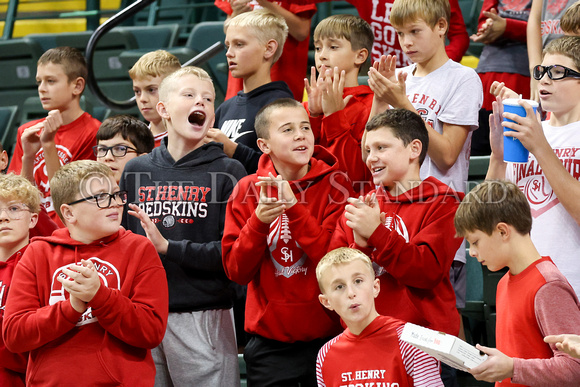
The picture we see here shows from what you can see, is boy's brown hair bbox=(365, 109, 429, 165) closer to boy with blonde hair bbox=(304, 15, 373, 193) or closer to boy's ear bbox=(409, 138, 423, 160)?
boy's ear bbox=(409, 138, 423, 160)

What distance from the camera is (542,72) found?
10.2 feet

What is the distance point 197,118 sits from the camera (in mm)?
3586

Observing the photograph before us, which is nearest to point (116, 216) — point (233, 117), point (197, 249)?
point (197, 249)

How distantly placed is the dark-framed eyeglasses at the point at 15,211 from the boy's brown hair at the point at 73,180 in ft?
1.04

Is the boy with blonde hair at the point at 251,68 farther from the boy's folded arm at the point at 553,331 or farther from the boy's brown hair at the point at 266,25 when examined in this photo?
the boy's folded arm at the point at 553,331

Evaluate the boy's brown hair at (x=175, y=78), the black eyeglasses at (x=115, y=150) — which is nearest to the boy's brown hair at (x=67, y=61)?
the black eyeglasses at (x=115, y=150)

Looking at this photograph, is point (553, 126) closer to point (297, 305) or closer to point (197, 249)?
point (297, 305)

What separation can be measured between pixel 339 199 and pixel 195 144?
2.51 ft

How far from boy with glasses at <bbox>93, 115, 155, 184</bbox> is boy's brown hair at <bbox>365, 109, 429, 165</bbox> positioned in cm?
134

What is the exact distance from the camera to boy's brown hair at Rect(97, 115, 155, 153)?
4004 mm

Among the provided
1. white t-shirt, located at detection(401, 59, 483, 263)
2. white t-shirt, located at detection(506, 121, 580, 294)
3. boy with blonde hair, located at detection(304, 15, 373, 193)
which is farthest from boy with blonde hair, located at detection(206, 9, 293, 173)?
white t-shirt, located at detection(506, 121, 580, 294)

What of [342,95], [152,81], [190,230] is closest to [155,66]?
[152,81]

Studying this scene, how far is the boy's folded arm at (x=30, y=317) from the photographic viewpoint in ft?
8.90

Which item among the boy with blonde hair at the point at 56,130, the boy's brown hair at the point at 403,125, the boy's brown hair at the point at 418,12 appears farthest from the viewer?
the boy with blonde hair at the point at 56,130
